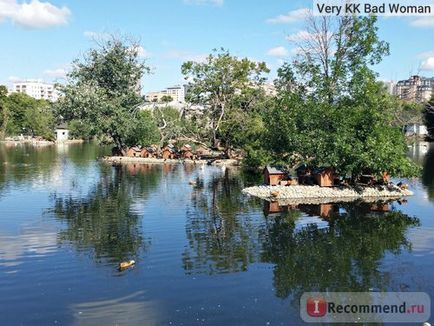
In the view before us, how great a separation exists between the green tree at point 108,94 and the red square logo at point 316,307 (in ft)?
156

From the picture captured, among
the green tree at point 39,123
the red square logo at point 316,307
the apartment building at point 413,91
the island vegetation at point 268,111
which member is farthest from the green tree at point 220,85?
the green tree at point 39,123

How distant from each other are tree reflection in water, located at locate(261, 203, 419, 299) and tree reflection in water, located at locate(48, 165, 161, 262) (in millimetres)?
5781

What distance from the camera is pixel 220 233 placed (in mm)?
21062

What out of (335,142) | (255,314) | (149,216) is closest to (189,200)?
(149,216)

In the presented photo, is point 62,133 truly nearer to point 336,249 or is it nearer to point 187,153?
point 187,153

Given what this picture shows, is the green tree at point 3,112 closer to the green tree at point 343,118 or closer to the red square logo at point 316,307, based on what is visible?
the green tree at point 343,118

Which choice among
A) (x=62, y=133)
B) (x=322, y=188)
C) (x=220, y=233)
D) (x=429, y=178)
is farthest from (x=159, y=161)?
(x=62, y=133)

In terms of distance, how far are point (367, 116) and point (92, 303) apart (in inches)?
932

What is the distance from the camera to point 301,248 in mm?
18688

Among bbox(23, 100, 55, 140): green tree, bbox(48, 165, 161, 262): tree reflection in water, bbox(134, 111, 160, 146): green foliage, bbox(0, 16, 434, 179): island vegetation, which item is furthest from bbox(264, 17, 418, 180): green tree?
bbox(23, 100, 55, 140): green tree

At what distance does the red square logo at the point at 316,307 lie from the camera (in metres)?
12.6

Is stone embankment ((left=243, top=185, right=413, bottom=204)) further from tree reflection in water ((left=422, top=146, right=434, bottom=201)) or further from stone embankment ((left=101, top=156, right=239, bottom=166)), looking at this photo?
stone embankment ((left=101, top=156, right=239, bottom=166))

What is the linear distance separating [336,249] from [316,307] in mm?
6060

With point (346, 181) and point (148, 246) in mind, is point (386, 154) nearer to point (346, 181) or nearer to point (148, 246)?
point (346, 181)
